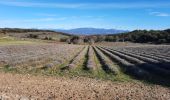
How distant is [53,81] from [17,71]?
6.55m

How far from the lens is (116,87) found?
18.8 m

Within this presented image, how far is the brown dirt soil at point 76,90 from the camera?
16.0 m

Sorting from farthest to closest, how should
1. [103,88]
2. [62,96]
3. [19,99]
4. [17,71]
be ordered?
[17,71], [103,88], [62,96], [19,99]

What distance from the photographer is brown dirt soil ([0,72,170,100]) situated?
15953mm

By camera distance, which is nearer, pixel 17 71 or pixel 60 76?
pixel 60 76

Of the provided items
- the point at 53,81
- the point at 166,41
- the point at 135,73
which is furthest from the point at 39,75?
the point at 166,41

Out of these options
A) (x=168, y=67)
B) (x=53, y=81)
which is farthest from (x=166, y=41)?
(x=53, y=81)

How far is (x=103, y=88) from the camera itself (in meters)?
18.5

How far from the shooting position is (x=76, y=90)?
17.8 meters

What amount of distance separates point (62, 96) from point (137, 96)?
3.24 meters

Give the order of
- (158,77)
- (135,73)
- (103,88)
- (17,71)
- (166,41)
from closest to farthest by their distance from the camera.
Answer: (103,88), (158,77), (135,73), (17,71), (166,41)

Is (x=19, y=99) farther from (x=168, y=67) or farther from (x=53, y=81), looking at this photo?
(x=168, y=67)

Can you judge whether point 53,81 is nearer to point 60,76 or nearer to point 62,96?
point 60,76

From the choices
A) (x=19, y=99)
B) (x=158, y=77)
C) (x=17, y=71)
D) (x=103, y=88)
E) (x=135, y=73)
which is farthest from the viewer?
(x=17, y=71)
